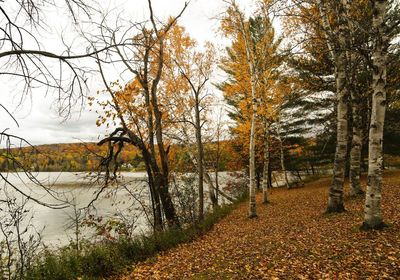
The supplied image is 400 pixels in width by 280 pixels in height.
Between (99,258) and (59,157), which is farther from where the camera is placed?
(99,258)

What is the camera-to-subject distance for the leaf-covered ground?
479 cm

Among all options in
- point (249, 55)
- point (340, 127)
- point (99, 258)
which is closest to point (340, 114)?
point (340, 127)

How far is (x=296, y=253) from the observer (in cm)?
588

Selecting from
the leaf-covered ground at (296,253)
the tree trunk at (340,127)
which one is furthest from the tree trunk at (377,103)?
the tree trunk at (340,127)

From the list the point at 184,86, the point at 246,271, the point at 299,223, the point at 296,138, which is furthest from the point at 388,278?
the point at 296,138

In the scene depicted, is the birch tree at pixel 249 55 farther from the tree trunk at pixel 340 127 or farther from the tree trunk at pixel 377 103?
the tree trunk at pixel 377 103

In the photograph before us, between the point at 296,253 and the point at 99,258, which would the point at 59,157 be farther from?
the point at 296,253

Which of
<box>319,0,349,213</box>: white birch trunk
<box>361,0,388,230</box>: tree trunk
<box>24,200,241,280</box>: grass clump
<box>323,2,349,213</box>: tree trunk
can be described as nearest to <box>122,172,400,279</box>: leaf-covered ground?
<box>24,200,241,280</box>: grass clump

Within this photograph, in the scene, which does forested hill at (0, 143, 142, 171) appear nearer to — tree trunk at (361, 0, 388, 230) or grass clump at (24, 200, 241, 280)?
grass clump at (24, 200, 241, 280)

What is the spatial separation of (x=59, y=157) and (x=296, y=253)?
15.8 feet

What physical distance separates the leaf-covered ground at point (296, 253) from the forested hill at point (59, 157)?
10.3ft

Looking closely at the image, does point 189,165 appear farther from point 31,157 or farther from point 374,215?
point 31,157

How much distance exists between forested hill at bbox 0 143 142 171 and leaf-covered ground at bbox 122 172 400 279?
3.14 m

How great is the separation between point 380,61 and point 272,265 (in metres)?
4.66
